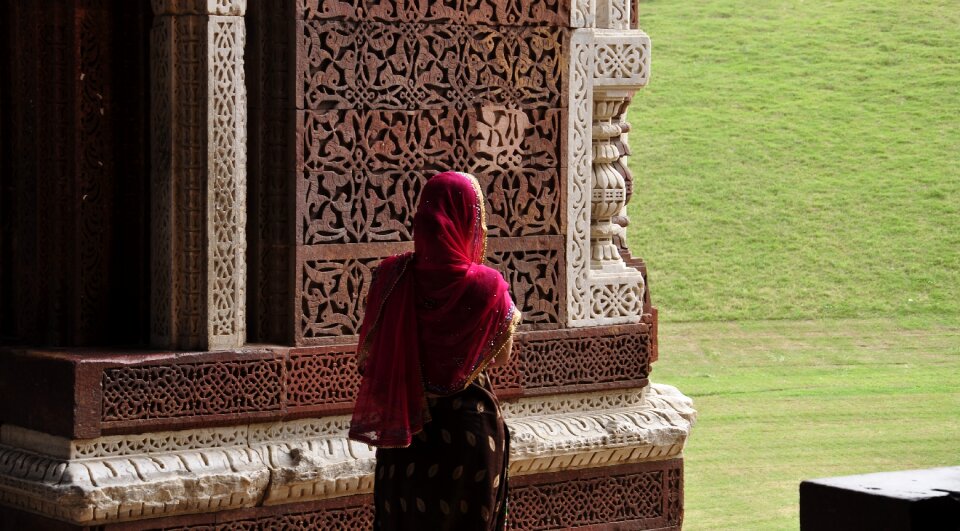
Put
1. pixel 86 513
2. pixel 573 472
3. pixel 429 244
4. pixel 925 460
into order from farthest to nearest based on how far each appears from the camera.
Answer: pixel 925 460
pixel 573 472
pixel 86 513
pixel 429 244

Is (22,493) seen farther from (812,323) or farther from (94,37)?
(812,323)

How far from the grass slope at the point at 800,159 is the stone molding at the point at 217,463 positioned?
33.5 feet

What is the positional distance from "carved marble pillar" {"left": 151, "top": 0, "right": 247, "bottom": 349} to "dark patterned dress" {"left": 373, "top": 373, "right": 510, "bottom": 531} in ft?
3.20

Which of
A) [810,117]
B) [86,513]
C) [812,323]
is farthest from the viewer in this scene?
[810,117]

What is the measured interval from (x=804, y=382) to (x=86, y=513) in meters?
8.83

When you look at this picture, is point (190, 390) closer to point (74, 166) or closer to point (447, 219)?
point (74, 166)

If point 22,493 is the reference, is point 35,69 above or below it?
above

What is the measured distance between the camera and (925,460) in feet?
28.6

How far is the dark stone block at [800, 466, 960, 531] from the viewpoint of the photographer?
328 cm

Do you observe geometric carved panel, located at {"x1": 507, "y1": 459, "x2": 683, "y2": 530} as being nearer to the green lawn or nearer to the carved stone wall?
the carved stone wall

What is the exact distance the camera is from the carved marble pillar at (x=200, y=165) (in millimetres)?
4871

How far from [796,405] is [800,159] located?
942 centimetres

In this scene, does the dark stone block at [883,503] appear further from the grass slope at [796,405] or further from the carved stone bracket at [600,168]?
the grass slope at [796,405]

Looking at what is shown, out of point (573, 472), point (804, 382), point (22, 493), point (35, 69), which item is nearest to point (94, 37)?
point (35, 69)
